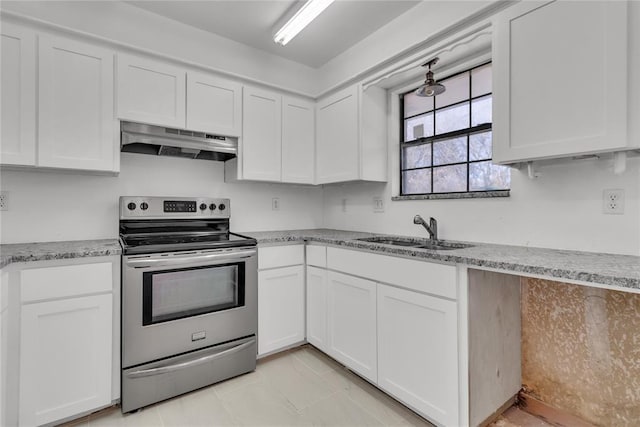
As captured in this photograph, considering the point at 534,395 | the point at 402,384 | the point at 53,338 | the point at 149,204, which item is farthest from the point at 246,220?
the point at 534,395

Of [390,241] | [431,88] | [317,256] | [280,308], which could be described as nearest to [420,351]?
[390,241]

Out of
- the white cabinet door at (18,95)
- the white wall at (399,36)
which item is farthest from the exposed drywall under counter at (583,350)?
the white cabinet door at (18,95)

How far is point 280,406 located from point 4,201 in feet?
7.16

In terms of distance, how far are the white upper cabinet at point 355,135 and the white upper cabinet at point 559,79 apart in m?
1.08

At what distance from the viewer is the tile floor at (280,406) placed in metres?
1.71

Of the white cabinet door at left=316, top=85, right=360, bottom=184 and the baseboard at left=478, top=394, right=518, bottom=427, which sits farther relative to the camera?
the white cabinet door at left=316, top=85, right=360, bottom=184

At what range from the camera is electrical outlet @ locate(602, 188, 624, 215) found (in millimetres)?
1473

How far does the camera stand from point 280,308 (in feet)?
7.97

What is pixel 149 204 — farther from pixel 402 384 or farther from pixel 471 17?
pixel 471 17

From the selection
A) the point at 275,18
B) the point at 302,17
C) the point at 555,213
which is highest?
the point at 275,18

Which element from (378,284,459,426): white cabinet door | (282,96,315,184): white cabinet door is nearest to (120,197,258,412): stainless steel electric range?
(282,96,315,184): white cabinet door

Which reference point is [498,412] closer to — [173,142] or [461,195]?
[461,195]

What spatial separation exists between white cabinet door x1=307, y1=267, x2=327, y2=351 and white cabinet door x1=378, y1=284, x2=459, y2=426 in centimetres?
58

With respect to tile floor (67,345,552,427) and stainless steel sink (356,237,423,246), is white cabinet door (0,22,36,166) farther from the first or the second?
stainless steel sink (356,237,423,246)
